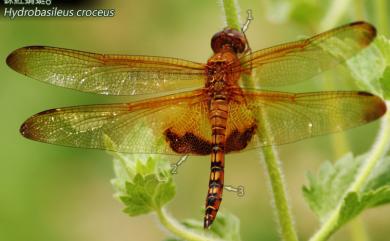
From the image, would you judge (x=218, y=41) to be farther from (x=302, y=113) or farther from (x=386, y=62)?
(x=386, y=62)

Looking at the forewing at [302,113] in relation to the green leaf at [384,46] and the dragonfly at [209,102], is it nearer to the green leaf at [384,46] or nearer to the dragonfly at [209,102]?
the dragonfly at [209,102]

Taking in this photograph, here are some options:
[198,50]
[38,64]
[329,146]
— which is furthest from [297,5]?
[198,50]

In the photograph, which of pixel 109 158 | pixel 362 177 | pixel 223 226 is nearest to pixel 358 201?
pixel 362 177

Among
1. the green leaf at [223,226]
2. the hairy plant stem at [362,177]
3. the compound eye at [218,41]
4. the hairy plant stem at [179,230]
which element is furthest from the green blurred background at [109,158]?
the hairy plant stem at [179,230]

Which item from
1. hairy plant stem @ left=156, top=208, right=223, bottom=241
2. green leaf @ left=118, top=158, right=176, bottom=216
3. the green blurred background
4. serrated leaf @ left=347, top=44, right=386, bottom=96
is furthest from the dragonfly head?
the green blurred background

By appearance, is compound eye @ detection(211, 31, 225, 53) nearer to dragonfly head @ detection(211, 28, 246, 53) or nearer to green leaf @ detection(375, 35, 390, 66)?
dragonfly head @ detection(211, 28, 246, 53)

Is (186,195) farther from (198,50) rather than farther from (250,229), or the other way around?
(198,50)
